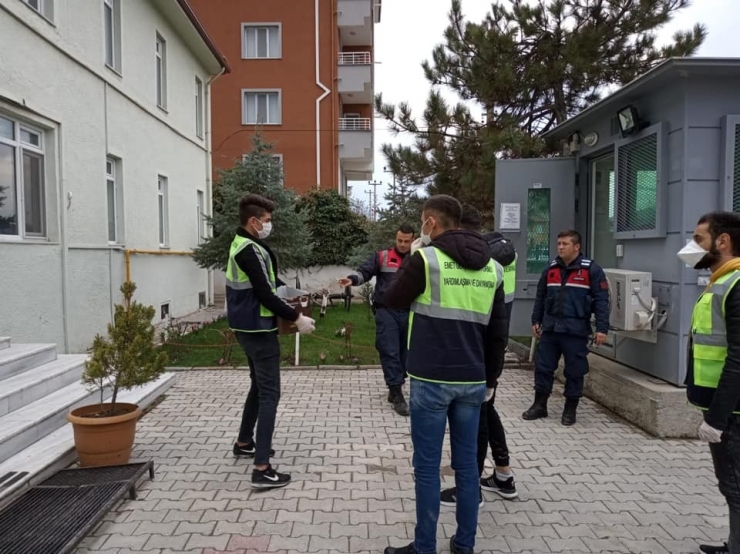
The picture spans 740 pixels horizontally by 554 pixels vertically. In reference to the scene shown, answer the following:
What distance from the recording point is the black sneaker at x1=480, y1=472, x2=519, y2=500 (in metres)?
3.92

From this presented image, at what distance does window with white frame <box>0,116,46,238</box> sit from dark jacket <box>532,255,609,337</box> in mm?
6517

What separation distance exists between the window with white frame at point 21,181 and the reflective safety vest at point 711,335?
7.32 m

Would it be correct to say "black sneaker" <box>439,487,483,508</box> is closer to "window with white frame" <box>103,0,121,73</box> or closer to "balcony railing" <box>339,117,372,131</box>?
"window with white frame" <box>103,0,121,73</box>

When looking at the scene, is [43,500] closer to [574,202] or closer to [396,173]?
[574,202]

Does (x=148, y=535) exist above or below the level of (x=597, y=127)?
below

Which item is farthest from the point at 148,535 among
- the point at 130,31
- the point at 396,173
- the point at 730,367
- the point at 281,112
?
the point at 281,112

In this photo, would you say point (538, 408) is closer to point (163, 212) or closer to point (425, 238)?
point (425, 238)

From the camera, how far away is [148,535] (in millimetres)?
3373

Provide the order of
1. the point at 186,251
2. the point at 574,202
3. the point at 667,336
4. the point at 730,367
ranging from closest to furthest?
the point at 730,367, the point at 667,336, the point at 574,202, the point at 186,251

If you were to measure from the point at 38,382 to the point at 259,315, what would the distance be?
2.51m

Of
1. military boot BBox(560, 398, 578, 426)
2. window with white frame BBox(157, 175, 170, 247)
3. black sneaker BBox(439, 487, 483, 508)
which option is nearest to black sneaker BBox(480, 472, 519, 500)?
black sneaker BBox(439, 487, 483, 508)

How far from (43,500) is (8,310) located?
12.4 feet

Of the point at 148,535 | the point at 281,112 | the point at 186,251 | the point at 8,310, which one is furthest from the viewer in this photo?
the point at 281,112

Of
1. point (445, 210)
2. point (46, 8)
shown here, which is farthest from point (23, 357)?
point (46, 8)
